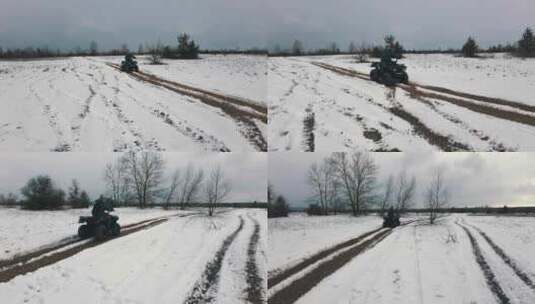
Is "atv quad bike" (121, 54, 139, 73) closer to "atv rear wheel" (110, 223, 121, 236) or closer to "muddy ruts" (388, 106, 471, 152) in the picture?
"atv rear wheel" (110, 223, 121, 236)

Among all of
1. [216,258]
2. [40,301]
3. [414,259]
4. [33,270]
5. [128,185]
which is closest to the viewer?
[40,301]

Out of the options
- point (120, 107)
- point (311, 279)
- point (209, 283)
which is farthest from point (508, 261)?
point (120, 107)

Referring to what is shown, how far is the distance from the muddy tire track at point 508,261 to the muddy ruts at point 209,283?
5275 millimetres

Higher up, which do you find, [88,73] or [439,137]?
[88,73]

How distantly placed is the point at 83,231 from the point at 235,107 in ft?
14.3

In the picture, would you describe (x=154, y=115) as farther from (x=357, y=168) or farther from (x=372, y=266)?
(x=372, y=266)

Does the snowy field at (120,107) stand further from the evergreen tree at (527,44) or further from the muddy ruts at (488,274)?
the evergreen tree at (527,44)

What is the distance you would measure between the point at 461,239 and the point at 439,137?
229cm

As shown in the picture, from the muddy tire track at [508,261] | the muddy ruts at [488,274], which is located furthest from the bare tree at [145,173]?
the muddy tire track at [508,261]

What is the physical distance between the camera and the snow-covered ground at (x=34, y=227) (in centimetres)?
1010

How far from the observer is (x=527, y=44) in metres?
10.7

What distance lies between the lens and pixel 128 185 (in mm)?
12078

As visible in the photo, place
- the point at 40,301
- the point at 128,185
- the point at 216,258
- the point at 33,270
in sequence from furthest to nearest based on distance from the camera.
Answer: the point at 128,185 → the point at 216,258 → the point at 33,270 → the point at 40,301

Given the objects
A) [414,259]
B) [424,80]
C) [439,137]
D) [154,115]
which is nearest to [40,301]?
[154,115]
